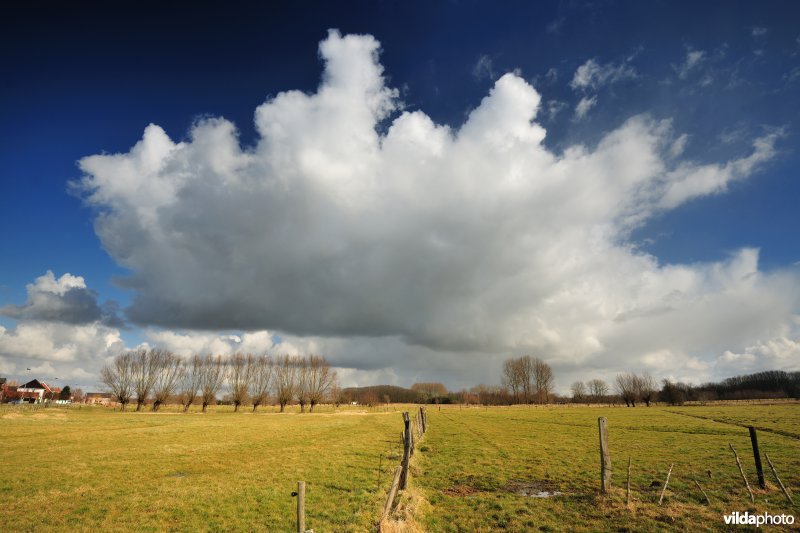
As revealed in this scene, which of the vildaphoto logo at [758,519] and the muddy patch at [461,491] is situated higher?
the vildaphoto logo at [758,519]

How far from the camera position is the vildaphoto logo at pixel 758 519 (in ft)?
36.0

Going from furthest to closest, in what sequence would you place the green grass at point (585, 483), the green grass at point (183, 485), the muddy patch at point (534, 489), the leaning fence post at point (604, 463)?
the muddy patch at point (534, 489), the leaning fence post at point (604, 463), the green grass at point (183, 485), the green grass at point (585, 483)

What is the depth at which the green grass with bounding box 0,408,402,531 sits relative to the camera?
12.6 meters

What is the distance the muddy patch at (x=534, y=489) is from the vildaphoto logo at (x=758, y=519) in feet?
17.3

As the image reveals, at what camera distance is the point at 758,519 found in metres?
11.2

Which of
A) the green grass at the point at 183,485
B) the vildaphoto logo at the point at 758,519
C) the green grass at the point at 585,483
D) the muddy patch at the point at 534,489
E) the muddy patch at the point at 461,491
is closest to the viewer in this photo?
the vildaphoto logo at the point at 758,519

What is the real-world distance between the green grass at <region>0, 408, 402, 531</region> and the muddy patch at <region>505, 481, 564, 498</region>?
546cm

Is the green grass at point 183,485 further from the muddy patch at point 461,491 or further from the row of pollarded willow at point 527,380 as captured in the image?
the row of pollarded willow at point 527,380

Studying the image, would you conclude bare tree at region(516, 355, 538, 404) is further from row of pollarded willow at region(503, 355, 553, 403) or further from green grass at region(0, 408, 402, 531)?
green grass at region(0, 408, 402, 531)

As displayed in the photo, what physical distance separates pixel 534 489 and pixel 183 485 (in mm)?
15111

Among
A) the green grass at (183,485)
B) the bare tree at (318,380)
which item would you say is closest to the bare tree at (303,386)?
the bare tree at (318,380)

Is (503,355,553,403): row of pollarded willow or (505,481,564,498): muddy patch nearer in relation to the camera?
(505,481,564,498): muddy patch

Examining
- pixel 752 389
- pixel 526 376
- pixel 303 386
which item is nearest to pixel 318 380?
pixel 303 386

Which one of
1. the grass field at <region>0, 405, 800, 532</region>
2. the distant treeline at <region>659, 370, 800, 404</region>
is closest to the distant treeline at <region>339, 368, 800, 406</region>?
the distant treeline at <region>659, 370, 800, 404</region>
